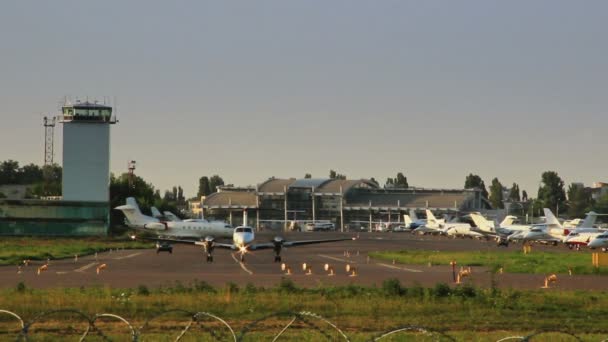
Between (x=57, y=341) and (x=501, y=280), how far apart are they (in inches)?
1091

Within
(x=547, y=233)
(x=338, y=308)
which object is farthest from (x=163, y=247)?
(x=338, y=308)

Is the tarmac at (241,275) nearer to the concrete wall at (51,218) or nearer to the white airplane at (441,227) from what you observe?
the concrete wall at (51,218)

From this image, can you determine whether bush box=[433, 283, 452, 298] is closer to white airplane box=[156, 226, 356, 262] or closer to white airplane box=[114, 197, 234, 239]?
white airplane box=[156, 226, 356, 262]

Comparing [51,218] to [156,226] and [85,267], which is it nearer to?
[156,226]

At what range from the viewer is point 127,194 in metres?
152

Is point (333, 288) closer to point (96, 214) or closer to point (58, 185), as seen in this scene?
point (96, 214)

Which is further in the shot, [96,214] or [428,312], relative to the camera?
[96,214]

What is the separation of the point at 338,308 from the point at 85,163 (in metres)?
101

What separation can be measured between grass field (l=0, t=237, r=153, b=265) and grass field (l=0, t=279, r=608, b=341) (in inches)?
1150

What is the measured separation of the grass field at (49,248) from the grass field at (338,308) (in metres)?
29.2

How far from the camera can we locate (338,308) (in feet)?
105

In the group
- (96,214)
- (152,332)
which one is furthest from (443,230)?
(152,332)

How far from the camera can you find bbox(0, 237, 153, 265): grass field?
69.9m

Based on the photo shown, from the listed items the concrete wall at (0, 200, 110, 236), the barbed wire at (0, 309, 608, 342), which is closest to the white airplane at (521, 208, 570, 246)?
the concrete wall at (0, 200, 110, 236)
